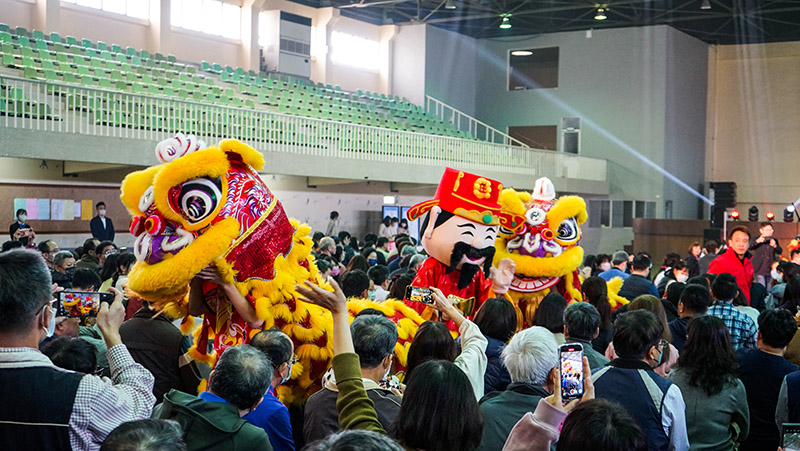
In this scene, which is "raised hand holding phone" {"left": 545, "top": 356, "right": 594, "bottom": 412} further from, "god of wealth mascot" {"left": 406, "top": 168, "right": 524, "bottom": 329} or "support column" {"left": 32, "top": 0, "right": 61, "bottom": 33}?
"support column" {"left": 32, "top": 0, "right": 61, "bottom": 33}

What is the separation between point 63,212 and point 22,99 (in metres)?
2.99

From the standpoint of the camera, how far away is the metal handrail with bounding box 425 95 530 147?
21.7m

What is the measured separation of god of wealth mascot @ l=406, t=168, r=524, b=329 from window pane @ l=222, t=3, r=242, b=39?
46.2ft

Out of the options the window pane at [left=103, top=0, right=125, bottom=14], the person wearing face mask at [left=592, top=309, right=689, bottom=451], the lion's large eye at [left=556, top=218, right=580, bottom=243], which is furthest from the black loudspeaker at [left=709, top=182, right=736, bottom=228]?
the person wearing face mask at [left=592, top=309, right=689, bottom=451]

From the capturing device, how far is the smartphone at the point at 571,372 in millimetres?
2285

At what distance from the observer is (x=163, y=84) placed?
46.5ft

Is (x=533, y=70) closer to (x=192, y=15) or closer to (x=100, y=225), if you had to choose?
(x=192, y=15)

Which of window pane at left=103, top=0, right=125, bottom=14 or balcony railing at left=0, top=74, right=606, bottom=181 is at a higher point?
window pane at left=103, top=0, right=125, bottom=14

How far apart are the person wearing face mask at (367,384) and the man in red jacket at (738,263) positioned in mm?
5509

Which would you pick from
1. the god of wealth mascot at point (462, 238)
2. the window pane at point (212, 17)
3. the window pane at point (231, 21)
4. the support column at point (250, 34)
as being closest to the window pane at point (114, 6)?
the window pane at point (212, 17)

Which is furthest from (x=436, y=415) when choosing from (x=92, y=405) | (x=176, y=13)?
(x=176, y=13)

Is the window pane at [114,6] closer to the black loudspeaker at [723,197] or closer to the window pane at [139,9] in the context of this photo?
the window pane at [139,9]

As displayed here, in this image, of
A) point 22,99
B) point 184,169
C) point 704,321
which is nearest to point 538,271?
point 704,321

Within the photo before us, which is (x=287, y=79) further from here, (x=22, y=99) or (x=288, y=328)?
(x=288, y=328)
